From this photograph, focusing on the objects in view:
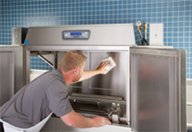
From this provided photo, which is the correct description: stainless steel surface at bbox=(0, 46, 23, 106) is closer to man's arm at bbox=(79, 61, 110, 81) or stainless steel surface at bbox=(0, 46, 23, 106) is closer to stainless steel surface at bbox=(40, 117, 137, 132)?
stainless steel surface at bbox=(40, 117, 137, 132)

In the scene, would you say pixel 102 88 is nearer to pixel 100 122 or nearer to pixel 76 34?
pixel 100 122

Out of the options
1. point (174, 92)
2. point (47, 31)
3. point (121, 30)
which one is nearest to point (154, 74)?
Answer: point (174, 92)

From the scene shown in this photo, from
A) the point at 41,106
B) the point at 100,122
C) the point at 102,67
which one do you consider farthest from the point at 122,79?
the point at 41,106

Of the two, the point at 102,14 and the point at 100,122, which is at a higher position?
the point at 102,14

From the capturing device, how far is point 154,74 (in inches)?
34.6

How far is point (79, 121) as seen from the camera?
3.22 ft

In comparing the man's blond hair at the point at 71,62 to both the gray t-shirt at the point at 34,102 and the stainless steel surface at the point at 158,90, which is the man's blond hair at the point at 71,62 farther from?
the stainless steel surface at the point at 158,90

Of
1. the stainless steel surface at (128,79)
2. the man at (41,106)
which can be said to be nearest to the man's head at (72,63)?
the man at (41,106)

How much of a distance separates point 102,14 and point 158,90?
1.12 m

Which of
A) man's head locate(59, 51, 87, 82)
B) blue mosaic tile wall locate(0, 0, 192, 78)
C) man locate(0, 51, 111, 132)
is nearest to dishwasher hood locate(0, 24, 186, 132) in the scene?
man's head locate(59, 51, 87, 82)

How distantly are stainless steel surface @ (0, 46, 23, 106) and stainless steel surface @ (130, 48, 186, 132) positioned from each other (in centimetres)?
79

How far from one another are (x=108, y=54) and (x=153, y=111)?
0.66 metres

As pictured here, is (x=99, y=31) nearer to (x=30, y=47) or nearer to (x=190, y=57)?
(x=30, y=47)

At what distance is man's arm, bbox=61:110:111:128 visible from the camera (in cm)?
94
